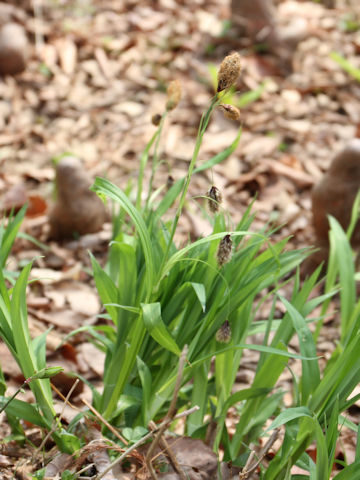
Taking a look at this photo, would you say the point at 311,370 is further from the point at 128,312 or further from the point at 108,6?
the point at 108,6

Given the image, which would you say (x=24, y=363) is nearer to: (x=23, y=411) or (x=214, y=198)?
(x=23, y=411)

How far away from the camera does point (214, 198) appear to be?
130cm

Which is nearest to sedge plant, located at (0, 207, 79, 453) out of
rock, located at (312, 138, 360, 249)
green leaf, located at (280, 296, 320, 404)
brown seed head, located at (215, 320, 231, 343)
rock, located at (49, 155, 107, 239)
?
brown seed head, located at (215, 320, 231, 343)

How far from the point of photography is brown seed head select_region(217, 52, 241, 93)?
1.16 meters

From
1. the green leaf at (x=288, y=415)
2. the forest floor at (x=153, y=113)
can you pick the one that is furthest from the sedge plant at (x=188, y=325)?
the forest floor at (x=153, y=113)

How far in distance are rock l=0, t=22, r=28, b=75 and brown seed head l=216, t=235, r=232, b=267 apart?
9.14 ft

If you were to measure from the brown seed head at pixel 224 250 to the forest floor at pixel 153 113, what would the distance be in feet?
3.14

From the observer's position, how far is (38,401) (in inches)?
57.7

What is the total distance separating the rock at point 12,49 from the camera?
3.62 m

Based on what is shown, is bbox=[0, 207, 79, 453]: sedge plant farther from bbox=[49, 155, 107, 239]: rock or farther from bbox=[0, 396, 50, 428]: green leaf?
bbox=[49, 155, 107, 239]: rock

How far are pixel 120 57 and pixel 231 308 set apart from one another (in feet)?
9.58

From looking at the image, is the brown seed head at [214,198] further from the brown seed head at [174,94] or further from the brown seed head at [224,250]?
the brown seed head at [174,94]

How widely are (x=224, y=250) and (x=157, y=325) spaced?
0.72 ft

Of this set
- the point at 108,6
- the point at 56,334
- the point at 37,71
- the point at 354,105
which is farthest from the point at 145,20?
the point at 56,334
